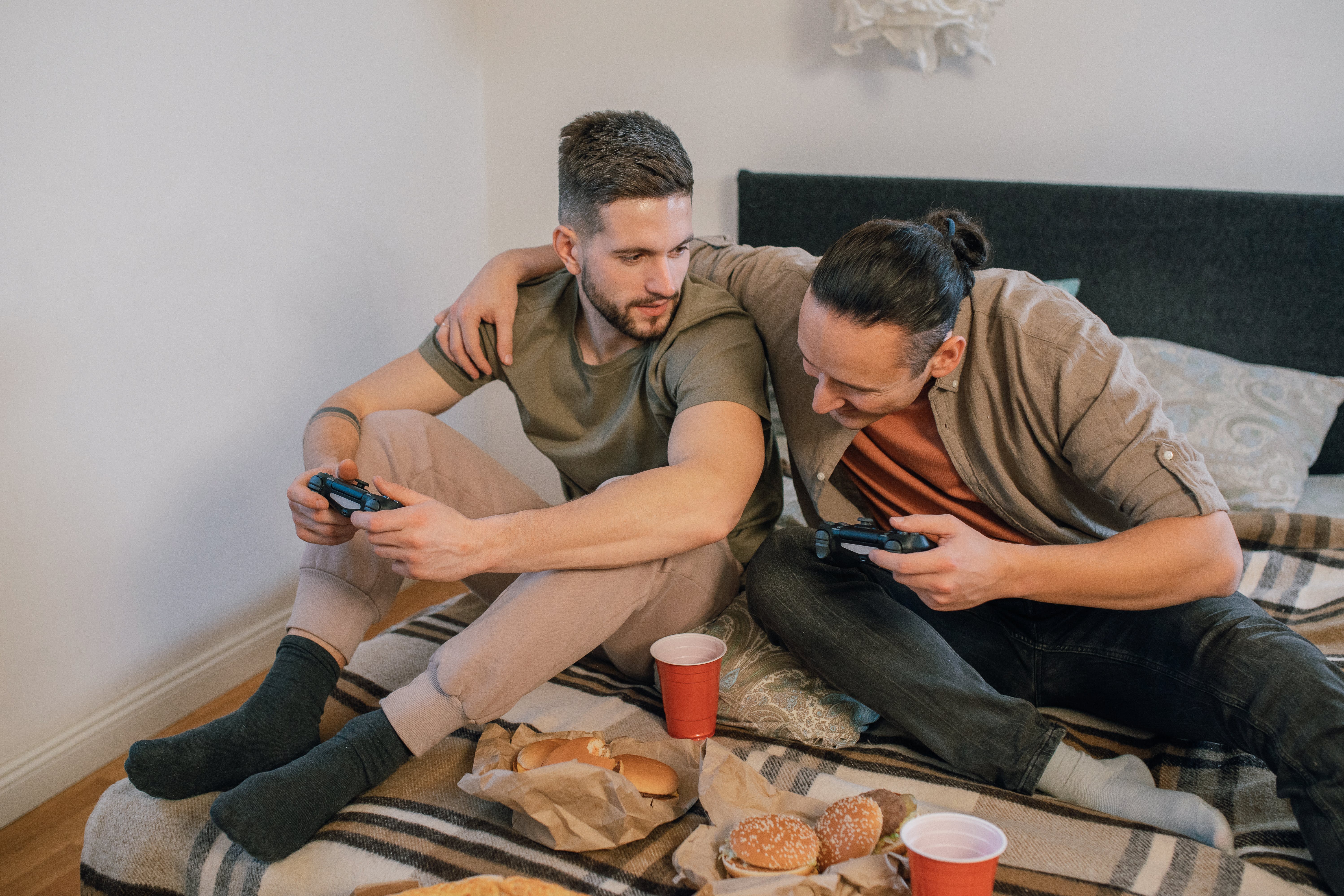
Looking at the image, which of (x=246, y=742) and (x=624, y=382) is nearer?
(x=246, y=742)

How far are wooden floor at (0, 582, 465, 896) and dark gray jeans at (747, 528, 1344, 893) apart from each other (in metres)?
0.65

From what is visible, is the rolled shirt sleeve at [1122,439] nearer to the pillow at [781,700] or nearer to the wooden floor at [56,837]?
the pillow at [781,700]

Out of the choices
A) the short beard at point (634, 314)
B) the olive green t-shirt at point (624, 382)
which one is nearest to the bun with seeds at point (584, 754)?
the olive green t-shirt at point (624, 382)

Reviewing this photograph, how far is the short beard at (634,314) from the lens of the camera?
4.65 feet

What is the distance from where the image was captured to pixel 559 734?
1.26 metres

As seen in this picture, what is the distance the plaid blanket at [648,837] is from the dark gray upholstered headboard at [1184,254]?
3.42 feet

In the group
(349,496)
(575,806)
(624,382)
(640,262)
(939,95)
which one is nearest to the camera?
(575,806)

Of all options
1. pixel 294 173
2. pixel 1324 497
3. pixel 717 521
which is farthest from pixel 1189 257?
pixel 294 173

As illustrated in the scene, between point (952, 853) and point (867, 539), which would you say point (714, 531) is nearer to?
point (867, 539)

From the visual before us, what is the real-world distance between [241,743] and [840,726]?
764 mm

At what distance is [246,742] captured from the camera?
3.70ft

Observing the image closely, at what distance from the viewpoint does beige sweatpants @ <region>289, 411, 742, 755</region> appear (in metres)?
1.17

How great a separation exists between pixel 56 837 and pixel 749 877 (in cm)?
129

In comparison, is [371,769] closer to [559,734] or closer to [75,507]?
[559,734]
